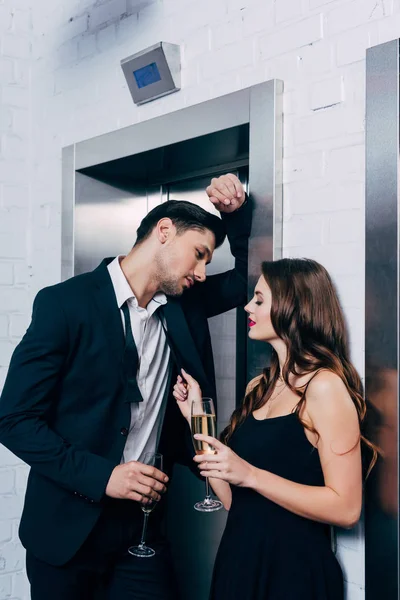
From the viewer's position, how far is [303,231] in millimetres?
1964

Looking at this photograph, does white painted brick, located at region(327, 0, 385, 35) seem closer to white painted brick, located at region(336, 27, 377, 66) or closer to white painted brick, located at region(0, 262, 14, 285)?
white painted brick, located at region(336, 27, 377, 66)

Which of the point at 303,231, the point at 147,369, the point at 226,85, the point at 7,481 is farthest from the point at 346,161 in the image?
the point at 7,481

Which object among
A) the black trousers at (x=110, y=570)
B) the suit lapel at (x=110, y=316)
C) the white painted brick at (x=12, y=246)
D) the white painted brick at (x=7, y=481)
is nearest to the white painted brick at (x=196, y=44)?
the suit lapel at (x=110, y=316)

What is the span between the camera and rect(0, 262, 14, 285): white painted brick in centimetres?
306

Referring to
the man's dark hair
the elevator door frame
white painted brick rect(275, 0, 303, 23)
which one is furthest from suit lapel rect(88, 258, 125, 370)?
white painted brick rect(275, 0, 303, 23)

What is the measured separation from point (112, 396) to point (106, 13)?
148 centimetres

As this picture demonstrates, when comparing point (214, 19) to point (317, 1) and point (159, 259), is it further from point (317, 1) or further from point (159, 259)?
point (159, 259)

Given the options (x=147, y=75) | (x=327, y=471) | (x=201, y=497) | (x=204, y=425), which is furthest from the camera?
(x=201, y=497)

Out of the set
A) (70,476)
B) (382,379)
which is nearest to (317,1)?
(382,379)

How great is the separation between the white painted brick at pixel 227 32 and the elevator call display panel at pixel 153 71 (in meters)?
0.17

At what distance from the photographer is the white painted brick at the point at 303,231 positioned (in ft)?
6.30

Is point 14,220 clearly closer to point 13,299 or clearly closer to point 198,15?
point 13,299

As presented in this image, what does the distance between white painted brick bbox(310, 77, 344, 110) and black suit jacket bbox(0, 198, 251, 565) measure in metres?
0.36

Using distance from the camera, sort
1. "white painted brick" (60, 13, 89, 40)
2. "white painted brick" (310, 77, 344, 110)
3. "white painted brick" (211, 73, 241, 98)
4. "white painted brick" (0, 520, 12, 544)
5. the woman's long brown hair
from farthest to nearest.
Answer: "white painted brick" (0, 520, 12, 544), "white painted brick" (60, 13, 89, 40), "white painted brick" (211, 73, 241, 98), "white painted brick" (310, 77, 344, 110), the woman's long brown hair
